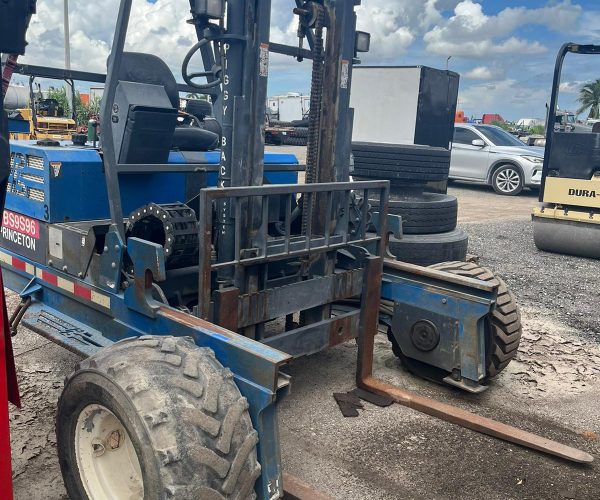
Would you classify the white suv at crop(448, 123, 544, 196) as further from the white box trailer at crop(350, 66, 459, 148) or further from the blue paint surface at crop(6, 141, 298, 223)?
the blue paint surface at crop(6, 141, 298, 223)

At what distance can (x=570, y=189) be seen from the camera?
8898 mm

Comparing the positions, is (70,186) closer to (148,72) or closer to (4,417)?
(148,72)

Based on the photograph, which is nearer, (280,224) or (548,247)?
(280,224)

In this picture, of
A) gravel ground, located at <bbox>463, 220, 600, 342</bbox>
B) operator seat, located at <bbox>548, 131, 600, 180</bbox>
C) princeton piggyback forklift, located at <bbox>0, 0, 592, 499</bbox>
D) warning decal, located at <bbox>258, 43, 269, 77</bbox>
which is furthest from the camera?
operator seat, located at <bbox>548, 131, 600, 180</bbox>

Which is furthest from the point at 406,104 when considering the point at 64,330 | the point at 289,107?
the point at 289,107

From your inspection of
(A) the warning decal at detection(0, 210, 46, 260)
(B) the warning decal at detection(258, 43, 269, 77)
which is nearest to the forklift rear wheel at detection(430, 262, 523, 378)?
(B) the warning decal at detection(258, 43, 269, 77)

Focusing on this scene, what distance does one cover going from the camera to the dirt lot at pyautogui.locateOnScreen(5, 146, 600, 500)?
3.38 metres

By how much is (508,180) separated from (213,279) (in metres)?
13.9

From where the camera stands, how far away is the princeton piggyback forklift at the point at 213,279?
8.45ft

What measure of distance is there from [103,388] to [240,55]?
197cm

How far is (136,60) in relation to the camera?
4.34 metres

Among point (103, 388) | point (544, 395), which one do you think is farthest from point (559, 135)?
point (103, 388)

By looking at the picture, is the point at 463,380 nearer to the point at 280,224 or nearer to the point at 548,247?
the point at 280,224

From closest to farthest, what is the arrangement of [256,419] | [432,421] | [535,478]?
1. [256,419]
2. [535,478]
3. [432,421]
